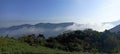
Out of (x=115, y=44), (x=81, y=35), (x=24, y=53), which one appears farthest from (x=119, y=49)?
(x=24, y=53)

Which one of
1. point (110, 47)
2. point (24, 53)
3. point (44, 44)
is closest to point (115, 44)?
point (110, 47)

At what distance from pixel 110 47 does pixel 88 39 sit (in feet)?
25.8

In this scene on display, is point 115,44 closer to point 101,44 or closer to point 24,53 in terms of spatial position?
point 101,44

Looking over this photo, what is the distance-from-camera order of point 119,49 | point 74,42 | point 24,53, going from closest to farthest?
point 24,53, point 119,49, point 74,42

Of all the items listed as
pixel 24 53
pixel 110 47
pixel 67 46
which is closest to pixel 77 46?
pixel 67 46

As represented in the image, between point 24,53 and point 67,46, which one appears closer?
point 24,53

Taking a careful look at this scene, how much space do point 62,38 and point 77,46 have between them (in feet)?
32.6

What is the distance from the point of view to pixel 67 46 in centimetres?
7062

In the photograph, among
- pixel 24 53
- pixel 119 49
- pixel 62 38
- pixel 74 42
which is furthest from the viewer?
pixel 62 38

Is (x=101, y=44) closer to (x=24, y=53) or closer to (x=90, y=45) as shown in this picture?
(x=90, y=45)

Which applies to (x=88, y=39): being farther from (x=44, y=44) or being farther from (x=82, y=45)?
(x=44, y=44)

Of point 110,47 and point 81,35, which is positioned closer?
point 110,47

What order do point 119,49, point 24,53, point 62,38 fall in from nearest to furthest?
point 24,53 < point 119,49 < point 62,38

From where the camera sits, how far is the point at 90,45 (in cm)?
7325
